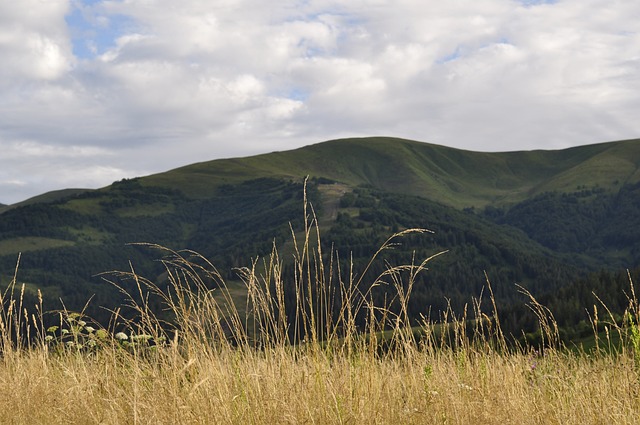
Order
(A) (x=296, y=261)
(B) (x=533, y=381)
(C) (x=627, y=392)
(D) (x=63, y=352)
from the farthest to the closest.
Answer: (D) (x=63, y=352) < (B) (x=533, y=381) < (A) (x=296, y=261) < (C) (x=627, y=392)

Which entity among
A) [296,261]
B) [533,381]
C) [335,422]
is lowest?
[533,381]

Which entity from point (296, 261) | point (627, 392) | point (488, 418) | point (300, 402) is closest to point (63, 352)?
point (296, 261)

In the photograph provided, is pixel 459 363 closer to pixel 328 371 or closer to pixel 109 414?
pixel 328 371

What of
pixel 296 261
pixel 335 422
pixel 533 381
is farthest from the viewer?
pixel 533 381

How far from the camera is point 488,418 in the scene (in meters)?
5.23

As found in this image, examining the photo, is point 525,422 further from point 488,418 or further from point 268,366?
point 268,366

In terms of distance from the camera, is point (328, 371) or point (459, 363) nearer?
point (328, 371)

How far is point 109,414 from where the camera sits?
5.59 meters

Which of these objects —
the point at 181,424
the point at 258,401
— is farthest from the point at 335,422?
the point at 181,424

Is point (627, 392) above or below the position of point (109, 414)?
below

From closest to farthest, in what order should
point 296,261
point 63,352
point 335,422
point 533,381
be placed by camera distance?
point 335,422
point 296,261
point 533,381
point 63,352

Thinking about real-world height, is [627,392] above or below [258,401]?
below

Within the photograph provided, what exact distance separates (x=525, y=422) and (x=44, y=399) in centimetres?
475

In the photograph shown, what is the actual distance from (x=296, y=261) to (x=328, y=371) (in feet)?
3.64
